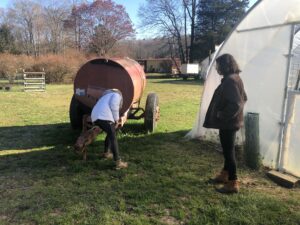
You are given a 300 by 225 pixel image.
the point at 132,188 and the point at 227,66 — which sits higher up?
the point at 227,66

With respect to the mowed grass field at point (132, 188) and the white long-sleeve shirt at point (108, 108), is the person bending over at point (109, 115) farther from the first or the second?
the mowed grass field at point (132, 188)

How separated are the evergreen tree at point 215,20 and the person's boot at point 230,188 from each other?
4734cm

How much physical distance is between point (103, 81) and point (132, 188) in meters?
3.26

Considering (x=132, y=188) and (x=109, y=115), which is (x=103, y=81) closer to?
(x=109, y=115)

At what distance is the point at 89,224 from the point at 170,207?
44.0 inches

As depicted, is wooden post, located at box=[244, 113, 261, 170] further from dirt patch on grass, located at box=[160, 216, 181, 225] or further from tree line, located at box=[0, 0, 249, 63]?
tree line, located at box=[0, 0, 249, 63]

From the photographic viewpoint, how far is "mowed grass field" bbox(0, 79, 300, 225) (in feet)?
14.5

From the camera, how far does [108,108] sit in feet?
20.0

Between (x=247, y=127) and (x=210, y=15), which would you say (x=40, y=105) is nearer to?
(x=247, y=127)

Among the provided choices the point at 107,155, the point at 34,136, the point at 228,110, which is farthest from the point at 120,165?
the point at 34,136

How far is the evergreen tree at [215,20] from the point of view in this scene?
51750 mm

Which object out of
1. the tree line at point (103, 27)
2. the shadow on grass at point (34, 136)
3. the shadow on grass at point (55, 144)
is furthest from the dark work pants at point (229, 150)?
the tree line at point (103, 27)

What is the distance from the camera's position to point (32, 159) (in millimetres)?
6828

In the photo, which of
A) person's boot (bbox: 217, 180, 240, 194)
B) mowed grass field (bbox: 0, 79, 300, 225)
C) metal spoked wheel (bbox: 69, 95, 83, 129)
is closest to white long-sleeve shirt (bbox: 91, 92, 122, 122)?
mowed grass field (bbox: 0, 79, 300, 225)
